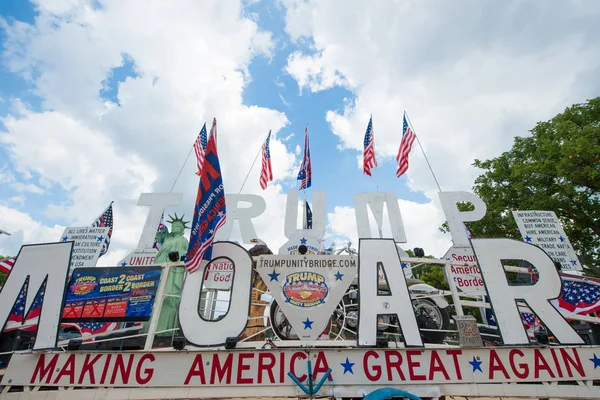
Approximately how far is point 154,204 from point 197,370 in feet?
22.8

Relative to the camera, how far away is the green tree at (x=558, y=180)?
1461 centimetres

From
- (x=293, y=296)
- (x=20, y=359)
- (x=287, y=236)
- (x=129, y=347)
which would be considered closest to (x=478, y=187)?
(x=287, y=236)

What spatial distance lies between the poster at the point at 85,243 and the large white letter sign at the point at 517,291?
1085 cm

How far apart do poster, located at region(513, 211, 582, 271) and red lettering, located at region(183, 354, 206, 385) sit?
9.60 metres

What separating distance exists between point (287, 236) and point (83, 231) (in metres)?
6.97

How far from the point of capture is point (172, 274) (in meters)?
8.55

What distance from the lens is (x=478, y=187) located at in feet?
65.9

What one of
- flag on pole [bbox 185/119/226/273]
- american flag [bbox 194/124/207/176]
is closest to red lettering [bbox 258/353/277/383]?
flag on pole [bbox 185/119/226/273]

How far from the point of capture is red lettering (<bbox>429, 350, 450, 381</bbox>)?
4.95m

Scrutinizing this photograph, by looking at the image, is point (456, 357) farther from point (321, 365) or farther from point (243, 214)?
point (243, 214)

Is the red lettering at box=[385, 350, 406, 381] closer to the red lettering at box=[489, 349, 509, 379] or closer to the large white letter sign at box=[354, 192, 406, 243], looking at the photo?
the red lettering at box=[489, 349, 509, 379]

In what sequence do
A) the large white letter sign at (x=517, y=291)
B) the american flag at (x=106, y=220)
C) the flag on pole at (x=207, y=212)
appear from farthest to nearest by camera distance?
the american flag at (x=106, y=220), the flag on pole at (x=207, y=212), the large white letter sign at (x=517, y=291)

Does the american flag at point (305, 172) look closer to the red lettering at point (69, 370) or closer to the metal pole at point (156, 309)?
the metal pole at point (156, 309)

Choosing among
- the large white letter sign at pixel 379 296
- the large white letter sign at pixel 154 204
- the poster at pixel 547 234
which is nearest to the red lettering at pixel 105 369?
the large white letter sign at pixel 379 296
